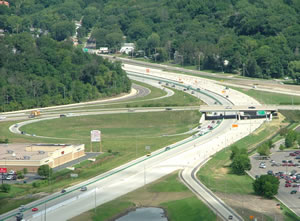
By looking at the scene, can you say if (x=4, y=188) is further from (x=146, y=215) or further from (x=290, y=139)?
(x=290, y=139)

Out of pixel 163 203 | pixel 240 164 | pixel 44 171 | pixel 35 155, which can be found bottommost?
pixel 163 203

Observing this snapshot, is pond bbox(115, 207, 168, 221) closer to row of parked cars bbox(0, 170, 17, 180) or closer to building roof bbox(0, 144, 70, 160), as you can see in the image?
row of parked cars bbox(0, 170, 17, 180)

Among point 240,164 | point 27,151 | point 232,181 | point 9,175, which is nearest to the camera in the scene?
point 232,181

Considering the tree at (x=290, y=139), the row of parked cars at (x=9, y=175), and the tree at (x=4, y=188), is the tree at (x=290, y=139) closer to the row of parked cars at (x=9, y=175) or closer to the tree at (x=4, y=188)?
the row of parked cars at (x=9, y=175)

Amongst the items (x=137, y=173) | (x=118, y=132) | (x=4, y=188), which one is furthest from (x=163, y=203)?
(x=118, y=132)

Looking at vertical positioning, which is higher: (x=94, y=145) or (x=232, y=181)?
(x=94, y=145)

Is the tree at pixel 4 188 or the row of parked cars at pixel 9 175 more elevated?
the tree at pixel 4 188

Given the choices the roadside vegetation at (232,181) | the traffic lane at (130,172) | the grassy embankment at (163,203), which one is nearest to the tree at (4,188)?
the traffic lane at (130,172)

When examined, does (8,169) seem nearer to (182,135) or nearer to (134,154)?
(134,154)
